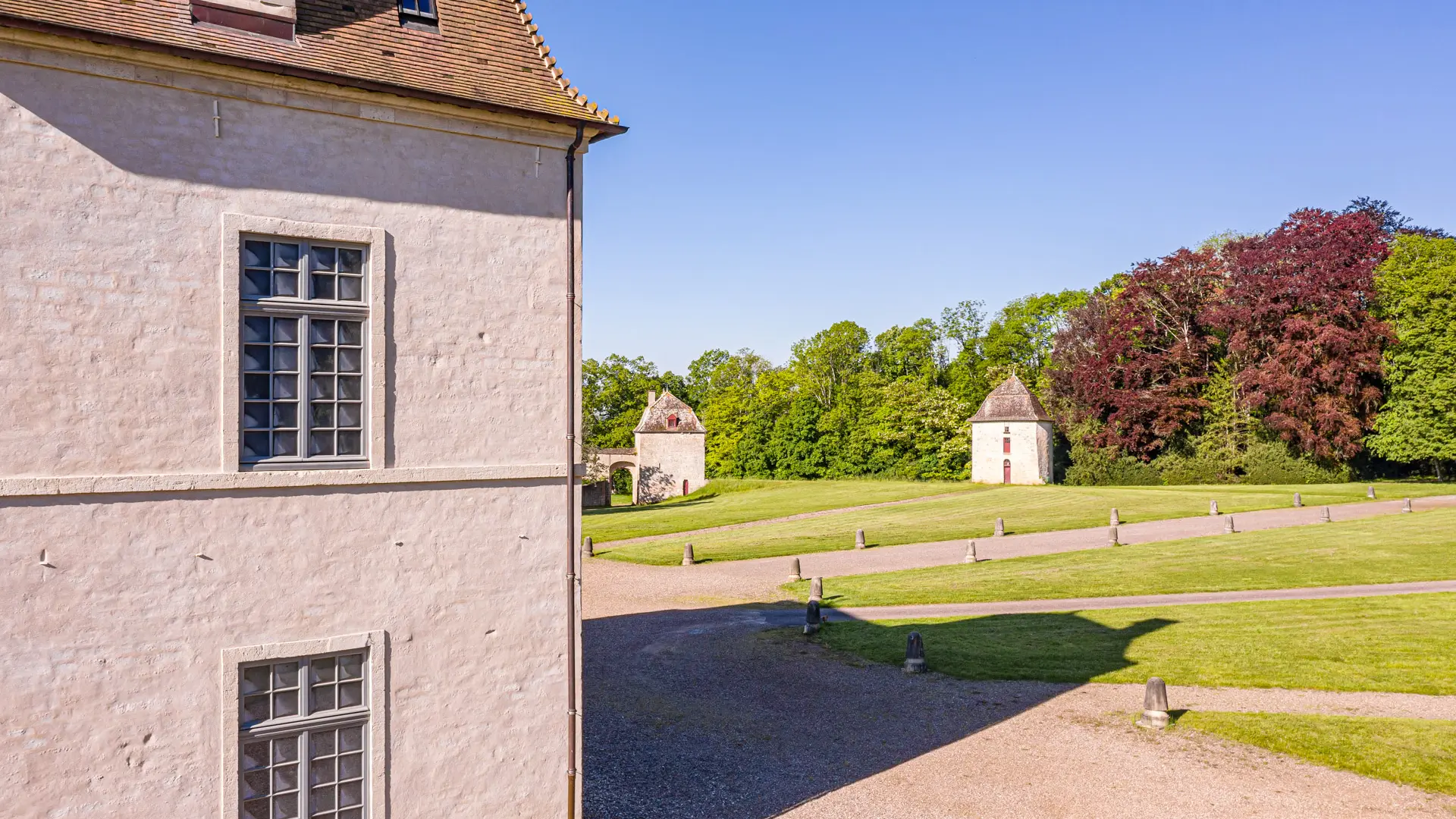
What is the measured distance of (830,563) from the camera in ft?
91.8

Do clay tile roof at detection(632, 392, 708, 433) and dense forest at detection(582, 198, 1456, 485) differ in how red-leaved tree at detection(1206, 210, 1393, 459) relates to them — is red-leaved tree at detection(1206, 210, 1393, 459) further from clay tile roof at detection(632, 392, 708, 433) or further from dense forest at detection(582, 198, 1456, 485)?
clay tile roof at detection(632, 392, 708, 433)

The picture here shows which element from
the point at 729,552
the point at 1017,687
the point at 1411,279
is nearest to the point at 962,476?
the point at 1411,279

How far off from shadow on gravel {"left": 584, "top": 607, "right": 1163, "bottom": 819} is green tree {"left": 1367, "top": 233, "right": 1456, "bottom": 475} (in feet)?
127

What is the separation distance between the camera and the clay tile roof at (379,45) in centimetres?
737

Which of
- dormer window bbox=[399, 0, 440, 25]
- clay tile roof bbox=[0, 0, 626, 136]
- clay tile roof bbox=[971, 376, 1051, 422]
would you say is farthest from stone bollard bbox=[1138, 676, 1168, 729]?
clay tile roof bbox=[971, 376, 1051, 422]

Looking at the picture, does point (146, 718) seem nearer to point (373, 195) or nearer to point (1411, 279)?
point (373, 195)

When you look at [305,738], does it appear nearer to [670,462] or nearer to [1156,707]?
[1156,707]

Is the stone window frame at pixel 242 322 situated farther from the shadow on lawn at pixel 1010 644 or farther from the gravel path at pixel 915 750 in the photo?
the shadow on lawn at pixel 1010 644

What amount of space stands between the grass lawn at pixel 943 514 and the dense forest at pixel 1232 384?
3785 millimetres

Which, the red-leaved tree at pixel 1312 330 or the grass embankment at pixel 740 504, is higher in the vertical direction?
the red-leaved tree at pixel 1312 330

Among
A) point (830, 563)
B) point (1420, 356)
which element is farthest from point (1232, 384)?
point (830, 563)

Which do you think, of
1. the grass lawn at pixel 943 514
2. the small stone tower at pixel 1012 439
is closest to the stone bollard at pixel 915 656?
the grass lawn at pixel 943 514

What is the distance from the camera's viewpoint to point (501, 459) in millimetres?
9039

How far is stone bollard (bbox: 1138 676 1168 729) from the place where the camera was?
13125 millimetres
